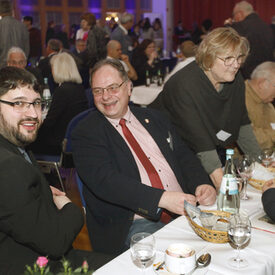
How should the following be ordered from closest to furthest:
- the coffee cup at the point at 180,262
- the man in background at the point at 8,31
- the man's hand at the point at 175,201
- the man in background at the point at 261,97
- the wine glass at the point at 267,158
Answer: the coffee cup at the point at 180,262, the man's hand at the point at 175,201, the wine glass at the point at 267,158, the man in background at the point at 261,97, the man in background at the point at 8,31

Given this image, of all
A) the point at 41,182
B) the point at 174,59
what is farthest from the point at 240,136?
the point at 174,59

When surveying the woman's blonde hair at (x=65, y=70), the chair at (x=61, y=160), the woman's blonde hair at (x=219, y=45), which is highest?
the woman's blonde hair at (x=219, y=45)

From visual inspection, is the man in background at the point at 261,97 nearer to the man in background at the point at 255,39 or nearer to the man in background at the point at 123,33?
the man in background at the point at 255,39

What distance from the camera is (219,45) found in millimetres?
2332

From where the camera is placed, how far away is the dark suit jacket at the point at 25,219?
1.34 metres

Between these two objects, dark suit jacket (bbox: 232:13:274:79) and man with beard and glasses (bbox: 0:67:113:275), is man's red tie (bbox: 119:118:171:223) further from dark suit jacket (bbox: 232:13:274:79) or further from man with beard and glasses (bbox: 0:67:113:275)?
dark suit jacket (bbox: 232:13:274:79)

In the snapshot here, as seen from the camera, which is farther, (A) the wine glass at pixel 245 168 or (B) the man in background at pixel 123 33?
(B) the man in background at pixel 123 33

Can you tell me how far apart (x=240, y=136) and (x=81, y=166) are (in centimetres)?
122

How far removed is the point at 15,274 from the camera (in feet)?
4.78

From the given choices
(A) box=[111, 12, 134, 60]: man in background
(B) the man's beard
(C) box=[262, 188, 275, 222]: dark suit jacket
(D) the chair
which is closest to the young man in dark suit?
(C) box=[262, 188, 275, 222]: dark suit jacket

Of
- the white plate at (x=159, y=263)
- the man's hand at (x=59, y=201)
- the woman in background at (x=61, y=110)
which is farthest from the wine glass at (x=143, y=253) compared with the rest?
the woman in background at (x=61, y=110)

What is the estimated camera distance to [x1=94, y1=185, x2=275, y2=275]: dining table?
1.32 m

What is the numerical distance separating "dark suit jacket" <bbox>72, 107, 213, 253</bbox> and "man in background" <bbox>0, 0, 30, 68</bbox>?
4803mm

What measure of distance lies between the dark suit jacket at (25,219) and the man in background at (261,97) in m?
2.03
